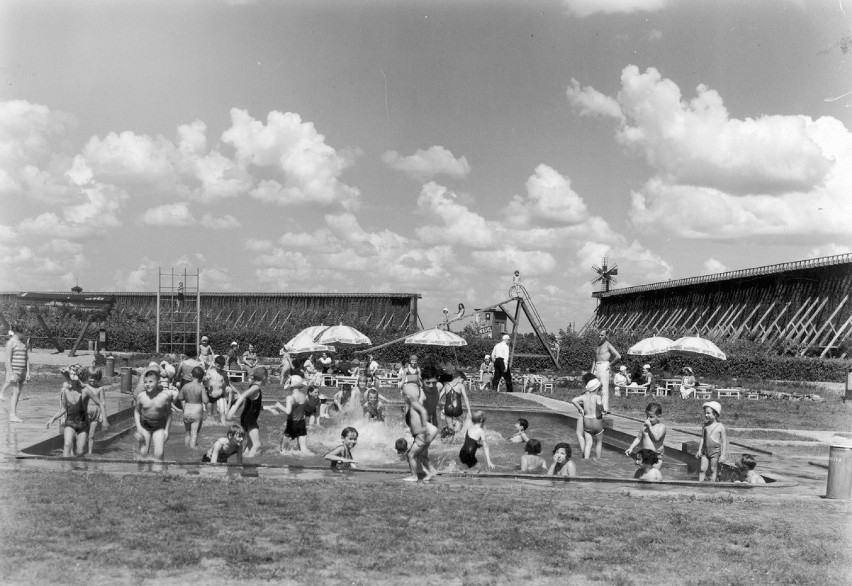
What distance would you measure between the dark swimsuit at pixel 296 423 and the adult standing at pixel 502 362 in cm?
1065

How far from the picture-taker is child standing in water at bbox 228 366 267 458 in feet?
35.1

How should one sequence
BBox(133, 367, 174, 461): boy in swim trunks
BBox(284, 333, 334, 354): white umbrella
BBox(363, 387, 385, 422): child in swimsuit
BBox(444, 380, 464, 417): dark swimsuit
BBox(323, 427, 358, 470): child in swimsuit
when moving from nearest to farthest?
1. BBox(323, 427, 358, 470): child in swimsuit
2. BBox(133, 367, 174, 461): boy in swim trunks
3. BBox(444, 380, 464, 417): dark swimsuit
4. BBox(363, 387, 385, 422): child in swimsuit
5. BBox(284, 333, 334, 354): white umbrella

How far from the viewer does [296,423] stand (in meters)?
11.6

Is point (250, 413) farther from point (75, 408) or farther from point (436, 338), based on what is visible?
point (436, 338)

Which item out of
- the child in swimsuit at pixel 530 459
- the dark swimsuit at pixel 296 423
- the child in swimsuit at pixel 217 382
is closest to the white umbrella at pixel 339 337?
the child in swimsuit at pixel 217 382

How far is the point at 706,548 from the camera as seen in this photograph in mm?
6359

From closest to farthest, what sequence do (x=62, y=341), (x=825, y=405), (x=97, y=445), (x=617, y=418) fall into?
(x=97, y=445), (x=617, y=418), (x=825, y=405), (x=62, y=341)

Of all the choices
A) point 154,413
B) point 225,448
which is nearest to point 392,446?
point 225,448

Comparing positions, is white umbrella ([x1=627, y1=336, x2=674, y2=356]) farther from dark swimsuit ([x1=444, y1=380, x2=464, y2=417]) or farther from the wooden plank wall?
dark swimsuit ([x1=444, y1=380, x2=464, y2=417])

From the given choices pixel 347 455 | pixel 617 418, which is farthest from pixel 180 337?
pixel 347 455

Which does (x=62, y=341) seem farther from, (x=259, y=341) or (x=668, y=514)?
(x=668, y=514)

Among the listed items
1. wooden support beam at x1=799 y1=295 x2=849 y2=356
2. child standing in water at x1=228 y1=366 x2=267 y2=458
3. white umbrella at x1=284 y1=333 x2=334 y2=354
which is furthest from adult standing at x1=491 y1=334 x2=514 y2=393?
wooden support beam at x1=799 y1=295 x2=849 y2=356

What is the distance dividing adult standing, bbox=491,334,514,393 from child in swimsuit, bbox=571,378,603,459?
9332 mm

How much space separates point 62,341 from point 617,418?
30697mm
